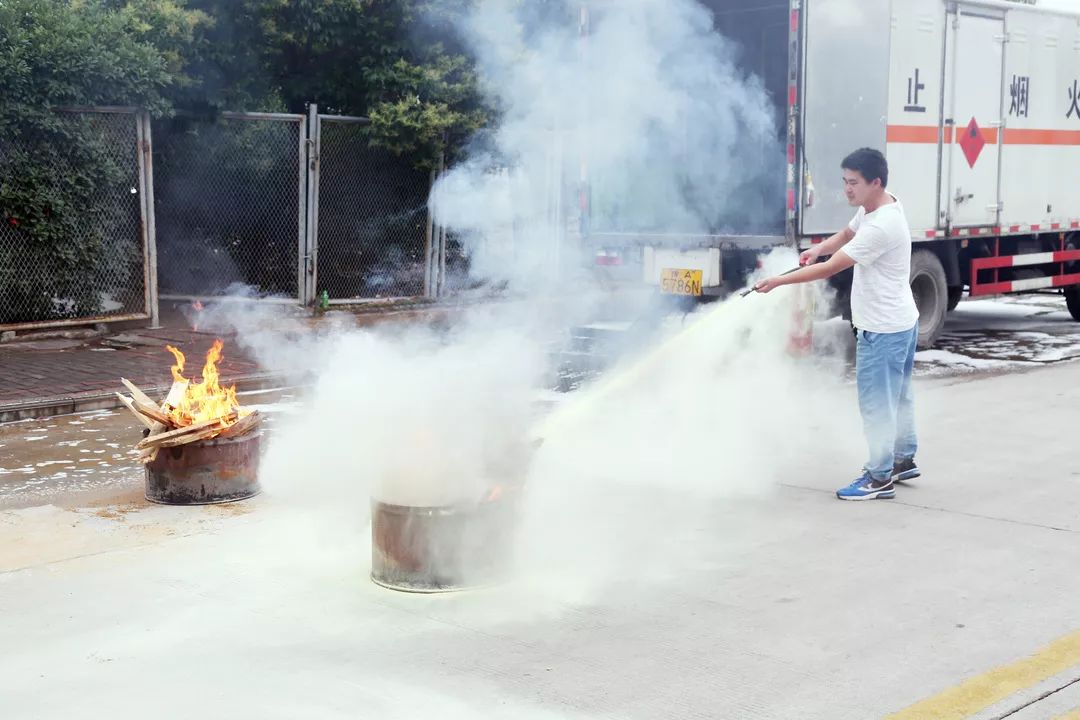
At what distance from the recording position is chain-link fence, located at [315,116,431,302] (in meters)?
15.0

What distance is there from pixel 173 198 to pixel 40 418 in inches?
239

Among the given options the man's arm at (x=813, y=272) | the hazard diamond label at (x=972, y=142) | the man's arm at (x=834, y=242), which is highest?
the hazard diamond label at (x=972, y=142)

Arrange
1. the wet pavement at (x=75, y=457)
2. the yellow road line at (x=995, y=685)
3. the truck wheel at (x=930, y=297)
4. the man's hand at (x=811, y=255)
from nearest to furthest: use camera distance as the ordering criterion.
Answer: the yellow road line at (x=995, y=685), the man's hand at (x=811, y=255), the wet pavement at (x=75, y=457), the truck wheel at (x=930, y=297)

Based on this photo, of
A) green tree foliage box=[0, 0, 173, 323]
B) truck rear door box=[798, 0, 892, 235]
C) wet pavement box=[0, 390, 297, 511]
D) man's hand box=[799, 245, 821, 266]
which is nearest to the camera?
man's hand box=[799, 245, 821, 266]

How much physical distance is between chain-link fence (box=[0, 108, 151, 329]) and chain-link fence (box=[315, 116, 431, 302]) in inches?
93.2

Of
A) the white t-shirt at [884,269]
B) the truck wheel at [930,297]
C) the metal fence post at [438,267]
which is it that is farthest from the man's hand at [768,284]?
the metal fence post at [438,267]

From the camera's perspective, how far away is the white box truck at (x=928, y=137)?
1031 centimetres

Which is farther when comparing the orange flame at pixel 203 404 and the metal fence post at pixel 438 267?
the metal fence post at pixel 438 267

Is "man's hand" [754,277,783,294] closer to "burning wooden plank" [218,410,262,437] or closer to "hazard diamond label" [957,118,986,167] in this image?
"burning wooden plank" [218,410,262,437]

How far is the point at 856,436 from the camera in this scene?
8.22 meters

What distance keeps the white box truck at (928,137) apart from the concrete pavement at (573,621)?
439 cm

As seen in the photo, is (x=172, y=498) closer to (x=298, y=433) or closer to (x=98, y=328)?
(x=298, y=433)

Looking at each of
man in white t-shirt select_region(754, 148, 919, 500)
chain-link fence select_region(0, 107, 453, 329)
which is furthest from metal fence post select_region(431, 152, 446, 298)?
man in white t-shirt select_region(754, 148, 919, 500)

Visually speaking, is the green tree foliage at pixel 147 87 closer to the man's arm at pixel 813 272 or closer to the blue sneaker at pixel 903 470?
the man's arm at pixel 813 272
